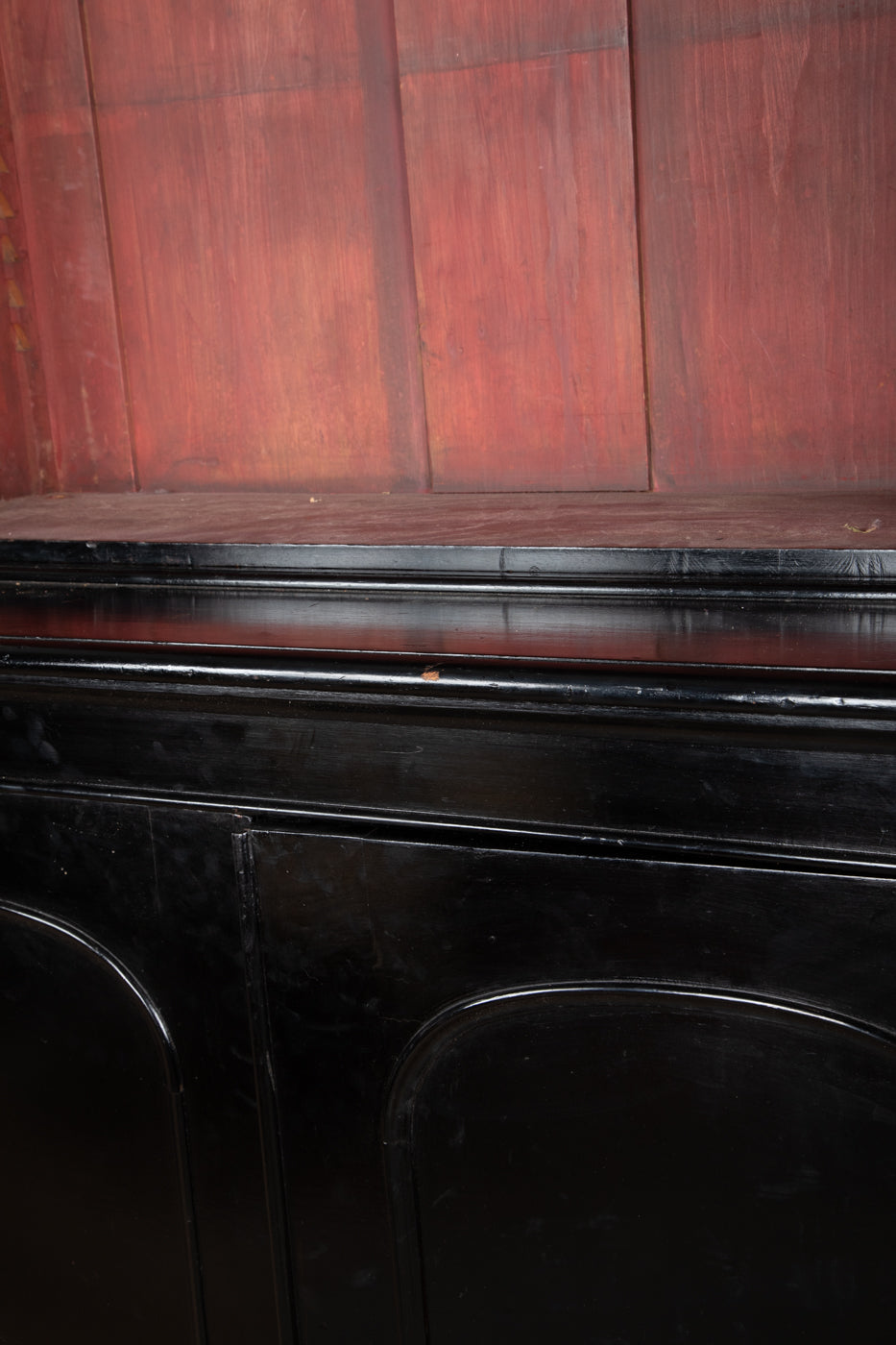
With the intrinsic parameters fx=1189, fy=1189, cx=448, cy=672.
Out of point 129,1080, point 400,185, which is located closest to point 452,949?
point 129,1080

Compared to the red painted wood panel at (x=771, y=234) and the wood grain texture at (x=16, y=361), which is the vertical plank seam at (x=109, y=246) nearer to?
the wood grain texture at (x=16, y=361)

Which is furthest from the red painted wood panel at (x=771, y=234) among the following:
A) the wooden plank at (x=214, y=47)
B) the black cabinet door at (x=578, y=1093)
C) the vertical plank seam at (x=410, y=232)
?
the black cabinet door at (x=578, y=1093)

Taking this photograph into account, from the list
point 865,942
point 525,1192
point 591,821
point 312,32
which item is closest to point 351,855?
point 591,821

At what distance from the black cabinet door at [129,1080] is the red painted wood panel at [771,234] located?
0.78 m

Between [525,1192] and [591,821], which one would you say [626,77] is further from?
[525,1192]

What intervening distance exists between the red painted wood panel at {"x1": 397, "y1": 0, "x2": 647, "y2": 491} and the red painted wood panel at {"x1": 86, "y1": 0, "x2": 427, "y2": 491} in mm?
51

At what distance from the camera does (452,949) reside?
41.3 inches

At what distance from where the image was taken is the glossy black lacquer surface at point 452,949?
0.92 metres

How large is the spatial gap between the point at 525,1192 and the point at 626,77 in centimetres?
120

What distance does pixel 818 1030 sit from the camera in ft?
3.02

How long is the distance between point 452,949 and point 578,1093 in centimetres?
16

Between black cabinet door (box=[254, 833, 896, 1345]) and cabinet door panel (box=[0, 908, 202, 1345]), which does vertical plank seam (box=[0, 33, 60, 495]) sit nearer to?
cabinet door panel (box=[0, 908, 202, 1345])

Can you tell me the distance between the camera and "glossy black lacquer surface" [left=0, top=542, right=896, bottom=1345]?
3.01 ft

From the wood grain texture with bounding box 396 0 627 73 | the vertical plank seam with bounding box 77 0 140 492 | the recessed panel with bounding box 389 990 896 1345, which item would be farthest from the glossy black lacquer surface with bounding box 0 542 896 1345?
the wood grain texture with bounding box 396 0 627 73
